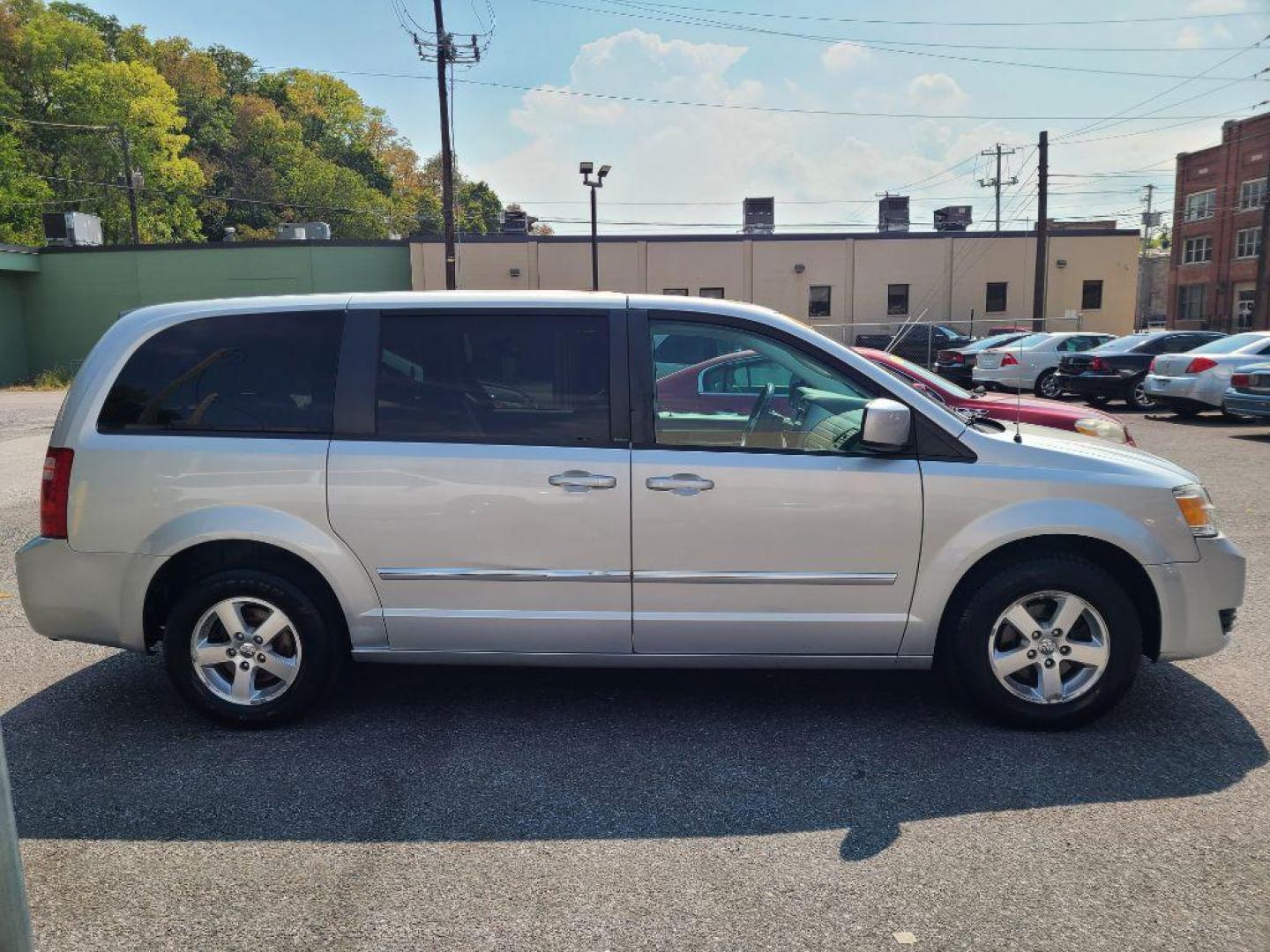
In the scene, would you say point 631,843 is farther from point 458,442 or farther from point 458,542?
point 458,442

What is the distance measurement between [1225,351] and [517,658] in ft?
53.3

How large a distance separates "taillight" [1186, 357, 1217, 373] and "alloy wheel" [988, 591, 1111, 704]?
1444 centimetres

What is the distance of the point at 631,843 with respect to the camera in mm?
3256

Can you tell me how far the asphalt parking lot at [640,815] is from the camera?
9.24 feet

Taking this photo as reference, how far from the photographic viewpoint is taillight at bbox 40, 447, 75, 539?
4.14m

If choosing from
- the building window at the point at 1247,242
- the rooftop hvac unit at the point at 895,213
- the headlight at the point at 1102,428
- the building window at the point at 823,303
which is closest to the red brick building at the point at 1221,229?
the building window at the point at 1247,242

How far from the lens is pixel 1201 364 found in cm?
1614

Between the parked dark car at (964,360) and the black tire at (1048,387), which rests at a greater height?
the parked dark car at (964,360)

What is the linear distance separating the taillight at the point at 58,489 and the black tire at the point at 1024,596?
384 centimetres

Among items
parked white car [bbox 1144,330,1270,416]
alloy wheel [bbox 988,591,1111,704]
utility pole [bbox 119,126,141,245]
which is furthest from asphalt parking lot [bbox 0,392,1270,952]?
utility pole [bbox 119,126,141,245]

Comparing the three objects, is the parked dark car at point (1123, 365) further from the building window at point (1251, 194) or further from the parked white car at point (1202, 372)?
the building window at point (1251, 194)

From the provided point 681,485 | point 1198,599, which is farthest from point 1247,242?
point 681,485

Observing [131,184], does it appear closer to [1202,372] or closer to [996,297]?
[996,297]

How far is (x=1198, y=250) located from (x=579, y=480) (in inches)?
2287
